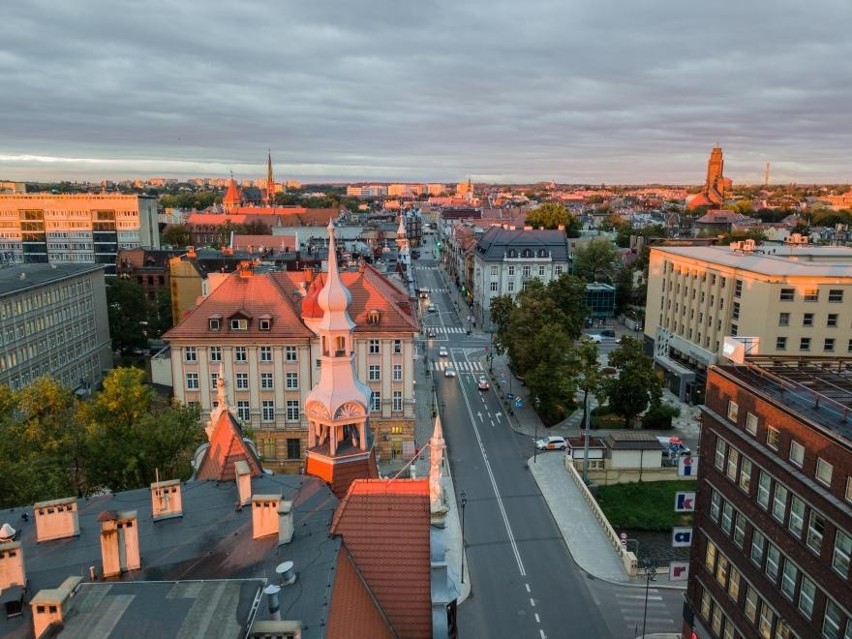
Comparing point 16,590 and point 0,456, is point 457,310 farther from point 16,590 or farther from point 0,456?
point 16,590

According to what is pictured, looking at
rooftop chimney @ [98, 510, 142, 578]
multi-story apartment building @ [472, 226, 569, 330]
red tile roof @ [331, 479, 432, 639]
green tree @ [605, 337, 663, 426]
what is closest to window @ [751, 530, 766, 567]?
red tile roof @ [331, 479, 432, 639]

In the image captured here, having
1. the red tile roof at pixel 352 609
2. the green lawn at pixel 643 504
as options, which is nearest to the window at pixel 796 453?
the red tile roof at pixel 352 609

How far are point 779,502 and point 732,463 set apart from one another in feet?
13.8

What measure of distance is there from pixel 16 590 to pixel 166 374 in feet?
194

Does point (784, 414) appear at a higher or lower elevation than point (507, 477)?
higher

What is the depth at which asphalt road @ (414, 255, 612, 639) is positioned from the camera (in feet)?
126

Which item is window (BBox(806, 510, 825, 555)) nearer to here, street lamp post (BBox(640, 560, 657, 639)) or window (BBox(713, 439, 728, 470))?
window (BBox(713, 439, 728, 470))

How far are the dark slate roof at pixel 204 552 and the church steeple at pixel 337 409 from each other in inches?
143

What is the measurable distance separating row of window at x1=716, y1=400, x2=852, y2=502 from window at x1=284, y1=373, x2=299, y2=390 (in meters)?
37.8

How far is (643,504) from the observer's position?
53.4m

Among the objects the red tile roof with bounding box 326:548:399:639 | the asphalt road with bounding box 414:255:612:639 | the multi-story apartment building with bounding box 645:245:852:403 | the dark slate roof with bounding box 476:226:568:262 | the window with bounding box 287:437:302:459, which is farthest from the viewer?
the dark slate roof with bounding box 476:226:568:262

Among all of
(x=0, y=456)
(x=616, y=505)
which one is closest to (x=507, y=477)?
(x=616, y=505)

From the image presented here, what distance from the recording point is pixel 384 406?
2406 inches

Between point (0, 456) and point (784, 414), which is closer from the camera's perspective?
point (784, 414)
